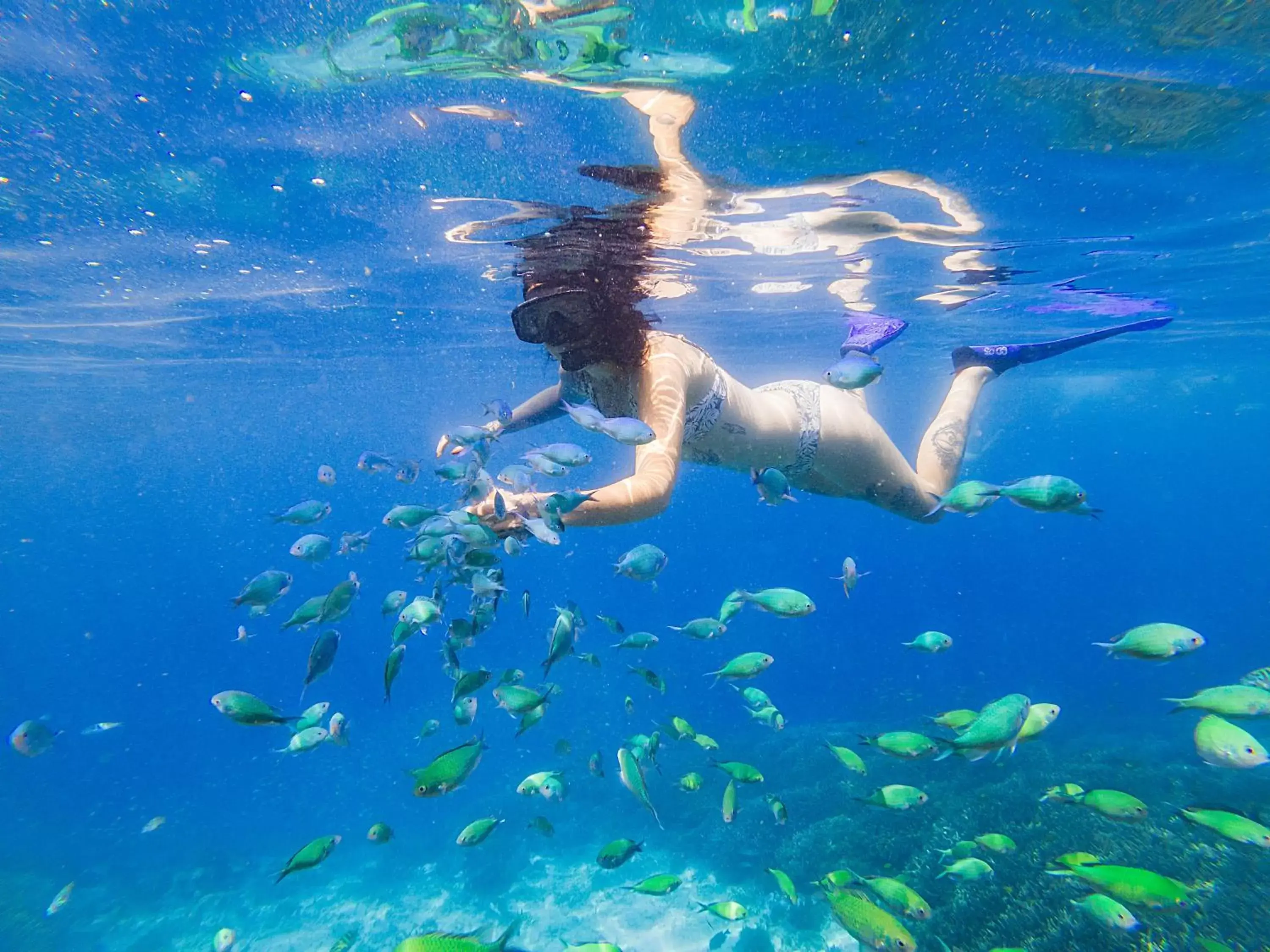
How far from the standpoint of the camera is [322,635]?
4.79 m

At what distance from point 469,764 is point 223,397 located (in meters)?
33.1

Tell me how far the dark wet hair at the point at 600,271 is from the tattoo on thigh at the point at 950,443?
4105 millimetres

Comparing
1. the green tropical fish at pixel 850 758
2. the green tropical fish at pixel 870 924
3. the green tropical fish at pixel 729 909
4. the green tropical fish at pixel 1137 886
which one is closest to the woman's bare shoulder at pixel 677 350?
the green tropical fish at pixel 870 924

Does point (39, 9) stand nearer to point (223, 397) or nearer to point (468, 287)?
Answer: point (468, 287)

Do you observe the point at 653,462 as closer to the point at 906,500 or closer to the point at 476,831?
the point at 476,831

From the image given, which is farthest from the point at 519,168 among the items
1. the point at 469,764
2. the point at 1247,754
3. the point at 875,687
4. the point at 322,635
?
the point at 875,687

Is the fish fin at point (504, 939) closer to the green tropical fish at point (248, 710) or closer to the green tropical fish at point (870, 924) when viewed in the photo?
the green tropical fish at point (248, 710)

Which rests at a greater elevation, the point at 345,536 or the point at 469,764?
the point at 345,536

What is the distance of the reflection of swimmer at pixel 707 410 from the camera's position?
423 cm

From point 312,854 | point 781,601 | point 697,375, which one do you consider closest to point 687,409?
point 697,375

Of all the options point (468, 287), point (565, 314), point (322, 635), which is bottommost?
point (322, 635)

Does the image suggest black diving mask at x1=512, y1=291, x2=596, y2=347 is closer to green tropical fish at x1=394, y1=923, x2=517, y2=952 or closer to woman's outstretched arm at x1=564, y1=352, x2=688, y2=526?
woman's outstretched arm at x1=564, y1=352, x2=688, y2=526

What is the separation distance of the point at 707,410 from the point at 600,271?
8656mm

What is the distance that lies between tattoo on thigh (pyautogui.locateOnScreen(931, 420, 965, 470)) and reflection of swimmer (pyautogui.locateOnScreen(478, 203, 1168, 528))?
0.06ft
